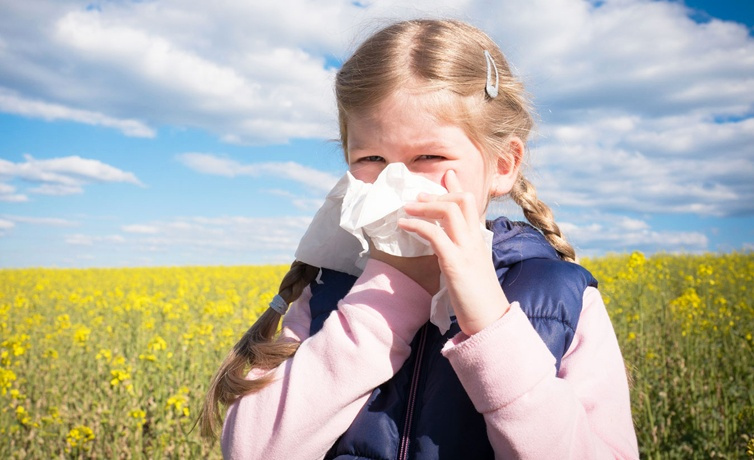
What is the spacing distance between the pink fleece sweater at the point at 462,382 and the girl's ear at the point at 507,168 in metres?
0.35

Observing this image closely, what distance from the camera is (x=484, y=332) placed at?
0.98 metres

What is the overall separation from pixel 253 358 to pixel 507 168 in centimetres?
79

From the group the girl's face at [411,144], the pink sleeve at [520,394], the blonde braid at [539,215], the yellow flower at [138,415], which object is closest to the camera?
the pink sleeve at [520,394]

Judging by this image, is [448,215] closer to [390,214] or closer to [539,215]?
[390,214]

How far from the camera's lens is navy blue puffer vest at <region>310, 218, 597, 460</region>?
1120 millimetres

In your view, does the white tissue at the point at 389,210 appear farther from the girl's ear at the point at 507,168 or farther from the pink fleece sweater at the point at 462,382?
the girl's ear at the point at 507,168

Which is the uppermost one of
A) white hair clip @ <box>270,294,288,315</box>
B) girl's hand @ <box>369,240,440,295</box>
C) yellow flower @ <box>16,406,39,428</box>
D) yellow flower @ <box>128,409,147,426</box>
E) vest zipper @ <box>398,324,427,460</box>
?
girl's hand @ <box>369,240,440,295</box>

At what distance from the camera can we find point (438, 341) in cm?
121

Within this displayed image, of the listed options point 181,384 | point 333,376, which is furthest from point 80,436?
point 333,376

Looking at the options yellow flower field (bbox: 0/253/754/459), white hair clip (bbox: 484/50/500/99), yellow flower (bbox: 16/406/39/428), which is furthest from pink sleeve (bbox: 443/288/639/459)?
yellow flower (bbox: 16/406/39/428)

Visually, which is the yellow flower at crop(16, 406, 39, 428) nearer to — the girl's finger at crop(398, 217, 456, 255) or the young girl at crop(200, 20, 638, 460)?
the young girl at crop(200, 20, 638, 460)

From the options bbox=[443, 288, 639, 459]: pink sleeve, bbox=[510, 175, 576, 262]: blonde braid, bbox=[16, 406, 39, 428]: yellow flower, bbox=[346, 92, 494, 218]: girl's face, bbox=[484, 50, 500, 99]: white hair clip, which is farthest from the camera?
bbox=[16, 406, 39, 428]: yellow flower

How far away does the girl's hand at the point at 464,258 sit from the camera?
39.4 inches

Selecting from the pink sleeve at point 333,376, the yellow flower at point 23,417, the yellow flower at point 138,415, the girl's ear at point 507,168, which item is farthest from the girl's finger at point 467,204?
the yellow flower at point 23,417
